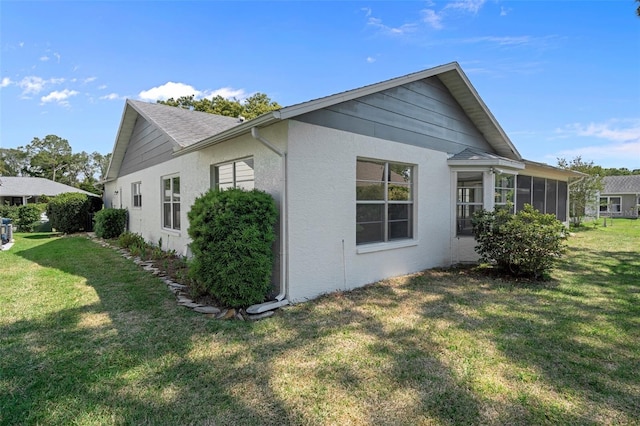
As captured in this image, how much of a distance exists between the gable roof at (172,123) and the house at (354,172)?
63mm

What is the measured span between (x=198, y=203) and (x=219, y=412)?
346cm

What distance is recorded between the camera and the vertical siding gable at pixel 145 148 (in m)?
10.3

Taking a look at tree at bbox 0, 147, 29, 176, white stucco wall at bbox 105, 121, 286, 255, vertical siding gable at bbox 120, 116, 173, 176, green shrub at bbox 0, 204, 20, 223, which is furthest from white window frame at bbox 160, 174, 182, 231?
tree at bbox 0, 147, 29, 176

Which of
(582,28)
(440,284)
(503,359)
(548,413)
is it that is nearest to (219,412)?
(548,413)

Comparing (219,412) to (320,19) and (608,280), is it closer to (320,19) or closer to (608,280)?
(608,280)

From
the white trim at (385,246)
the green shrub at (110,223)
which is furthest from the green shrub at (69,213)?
the white trim at (385,246)

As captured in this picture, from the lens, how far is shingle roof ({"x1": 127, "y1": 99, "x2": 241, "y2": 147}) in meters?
8.66

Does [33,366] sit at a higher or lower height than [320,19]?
lower

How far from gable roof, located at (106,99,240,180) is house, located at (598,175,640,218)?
3975cm

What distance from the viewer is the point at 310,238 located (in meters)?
5.57


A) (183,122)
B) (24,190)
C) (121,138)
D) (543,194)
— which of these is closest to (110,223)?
(121,138)

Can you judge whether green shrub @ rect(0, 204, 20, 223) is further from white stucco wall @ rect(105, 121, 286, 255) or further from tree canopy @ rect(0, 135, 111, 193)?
tree canopy @ rect(0, 135, 111, 193)

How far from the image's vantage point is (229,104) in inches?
1180

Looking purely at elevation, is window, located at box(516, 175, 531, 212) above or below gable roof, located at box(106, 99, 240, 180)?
below
